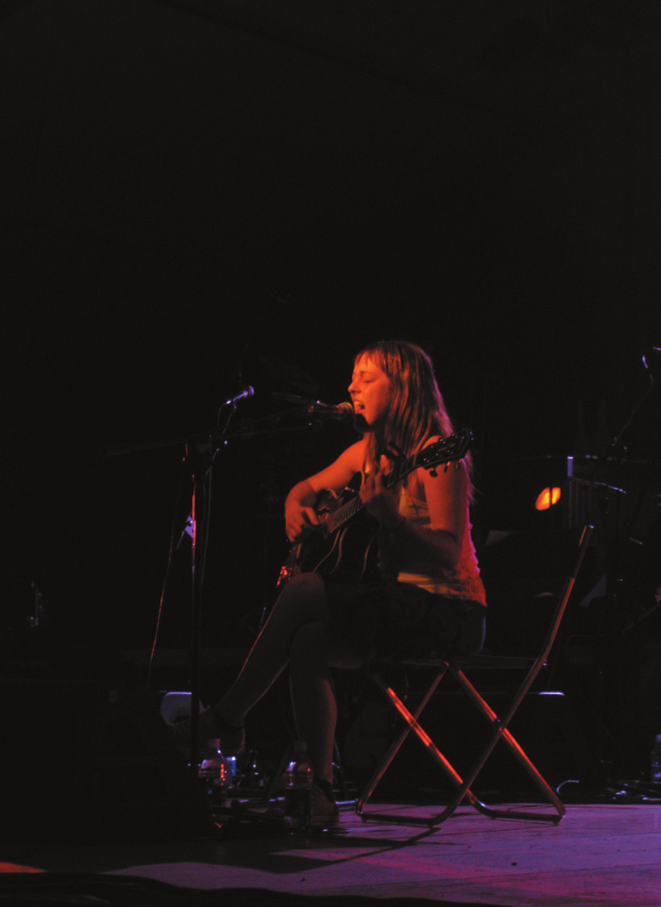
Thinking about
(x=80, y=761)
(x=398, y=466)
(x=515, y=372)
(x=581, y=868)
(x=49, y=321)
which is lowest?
(x=581, y=868)

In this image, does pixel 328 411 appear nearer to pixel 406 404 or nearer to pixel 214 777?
pixel 406 404

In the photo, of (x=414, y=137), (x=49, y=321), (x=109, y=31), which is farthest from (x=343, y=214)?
(x=49, y=321)

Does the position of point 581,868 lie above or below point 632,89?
below

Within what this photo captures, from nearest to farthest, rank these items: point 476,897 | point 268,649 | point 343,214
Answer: point 476,897, point 268,649, point 343,214

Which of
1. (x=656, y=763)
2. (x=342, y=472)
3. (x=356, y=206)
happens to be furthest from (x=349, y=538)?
(x=356, y=206)

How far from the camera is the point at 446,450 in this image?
2637 mm

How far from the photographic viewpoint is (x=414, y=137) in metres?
6.06

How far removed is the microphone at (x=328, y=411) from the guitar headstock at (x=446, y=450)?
0.75 ft

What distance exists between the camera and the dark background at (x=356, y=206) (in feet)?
16.5

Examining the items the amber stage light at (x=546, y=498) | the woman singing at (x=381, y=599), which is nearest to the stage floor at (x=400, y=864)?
the woman singing at (x=381, y=599)

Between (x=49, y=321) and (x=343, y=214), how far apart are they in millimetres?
3216

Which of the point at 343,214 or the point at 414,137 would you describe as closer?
the point at 414,137

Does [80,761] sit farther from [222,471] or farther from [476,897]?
[222,471]

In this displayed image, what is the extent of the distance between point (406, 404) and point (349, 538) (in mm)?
407
